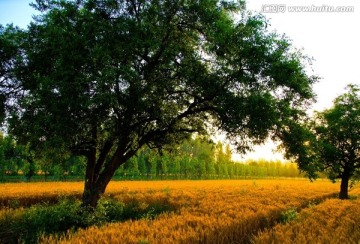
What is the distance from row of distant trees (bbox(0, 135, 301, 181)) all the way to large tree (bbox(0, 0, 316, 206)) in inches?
178

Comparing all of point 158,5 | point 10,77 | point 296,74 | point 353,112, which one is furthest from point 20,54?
point 353,112

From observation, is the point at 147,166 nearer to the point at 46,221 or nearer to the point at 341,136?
the point at 341,136

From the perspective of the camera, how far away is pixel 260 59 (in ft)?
44.3

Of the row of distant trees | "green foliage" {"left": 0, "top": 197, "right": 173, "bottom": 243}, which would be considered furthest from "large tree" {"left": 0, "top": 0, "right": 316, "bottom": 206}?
the row of distant trees

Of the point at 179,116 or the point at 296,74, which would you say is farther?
the point at 179,116

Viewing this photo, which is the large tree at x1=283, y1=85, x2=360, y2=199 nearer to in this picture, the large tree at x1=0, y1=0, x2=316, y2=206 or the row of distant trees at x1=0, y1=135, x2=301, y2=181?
the row of distant trees at x1=0, y1=135, x2=301, y2=181

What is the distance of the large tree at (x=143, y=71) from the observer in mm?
12642

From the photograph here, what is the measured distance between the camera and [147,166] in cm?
8719

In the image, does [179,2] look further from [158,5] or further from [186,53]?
[186,53]

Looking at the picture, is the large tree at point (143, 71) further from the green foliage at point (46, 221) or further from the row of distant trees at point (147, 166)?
the row of distant trees at point (147, 166)

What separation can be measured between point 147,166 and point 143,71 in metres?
74.8

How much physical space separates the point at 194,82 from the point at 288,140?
5.93 m

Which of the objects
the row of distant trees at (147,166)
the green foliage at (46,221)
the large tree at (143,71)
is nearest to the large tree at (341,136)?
the row of distant trees at (147,166)

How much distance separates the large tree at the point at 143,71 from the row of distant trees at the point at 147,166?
14.9ft
